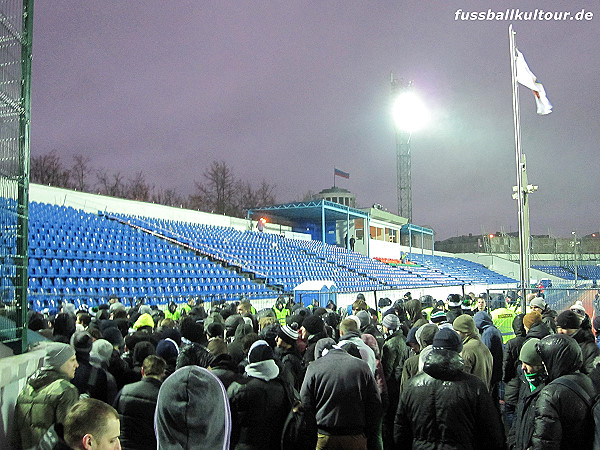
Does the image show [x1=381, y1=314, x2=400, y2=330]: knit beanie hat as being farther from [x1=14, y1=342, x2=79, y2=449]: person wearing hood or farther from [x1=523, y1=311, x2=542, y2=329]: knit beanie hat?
[x1=14, y1=342, x2=79, y2=449]: person wearing hood

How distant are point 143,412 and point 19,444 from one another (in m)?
0.80

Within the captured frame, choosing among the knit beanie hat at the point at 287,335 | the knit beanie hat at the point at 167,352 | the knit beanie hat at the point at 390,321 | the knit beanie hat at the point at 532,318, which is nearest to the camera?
the knit beanie hat at the point at 167,352

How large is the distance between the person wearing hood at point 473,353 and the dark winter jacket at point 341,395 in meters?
1.71

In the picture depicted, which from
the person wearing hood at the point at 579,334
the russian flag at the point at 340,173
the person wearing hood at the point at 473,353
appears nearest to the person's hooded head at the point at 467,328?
the person wearing hood at the point at 473,353

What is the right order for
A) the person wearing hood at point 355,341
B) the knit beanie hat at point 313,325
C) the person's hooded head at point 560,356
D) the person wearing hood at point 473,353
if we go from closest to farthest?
1. the person's hooded head at point 560,356
2. the person wearing hood at point 355,341
3. the person wearing hood at point 473,353
4. the knit beanie hat at point 313,325

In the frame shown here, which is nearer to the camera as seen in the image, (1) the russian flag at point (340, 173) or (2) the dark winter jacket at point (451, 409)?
(2) the dark winter jacket at point (451, 409)

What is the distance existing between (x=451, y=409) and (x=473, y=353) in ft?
7.39

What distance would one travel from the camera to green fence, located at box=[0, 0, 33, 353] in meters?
4.12

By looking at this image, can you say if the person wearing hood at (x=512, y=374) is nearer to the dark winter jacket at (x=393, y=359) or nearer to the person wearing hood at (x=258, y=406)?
the dark winter jacket at (x=393, y=359)

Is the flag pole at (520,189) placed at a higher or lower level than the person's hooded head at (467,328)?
higher

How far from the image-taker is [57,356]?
3912mm

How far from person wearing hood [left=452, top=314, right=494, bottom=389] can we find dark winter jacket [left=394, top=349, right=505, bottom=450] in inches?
80.9

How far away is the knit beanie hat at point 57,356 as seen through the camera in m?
3.89

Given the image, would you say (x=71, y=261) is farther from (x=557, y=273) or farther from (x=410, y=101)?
(x=557, y=273)
